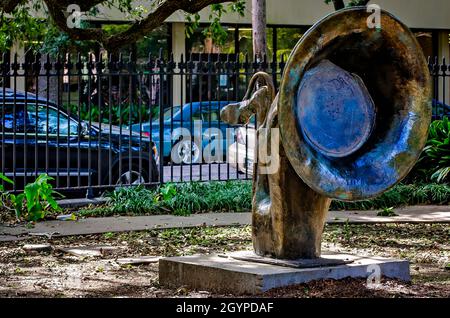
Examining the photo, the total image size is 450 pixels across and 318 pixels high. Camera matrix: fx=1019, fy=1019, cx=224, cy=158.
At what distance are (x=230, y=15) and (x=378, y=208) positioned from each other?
53.0 feet

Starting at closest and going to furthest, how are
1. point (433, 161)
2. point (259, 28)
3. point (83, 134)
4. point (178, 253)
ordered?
point (178, 253)
point (83, 134)
point (433, 161)
point (259, 28)

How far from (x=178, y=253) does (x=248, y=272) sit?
3.00 meters

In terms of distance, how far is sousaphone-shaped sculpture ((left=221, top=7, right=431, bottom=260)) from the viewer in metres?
7.58

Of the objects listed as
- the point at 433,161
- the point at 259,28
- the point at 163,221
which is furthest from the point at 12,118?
the point at 433,161

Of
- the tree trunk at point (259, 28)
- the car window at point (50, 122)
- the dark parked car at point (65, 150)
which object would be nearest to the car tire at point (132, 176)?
the dark parked car at point (65, 150)

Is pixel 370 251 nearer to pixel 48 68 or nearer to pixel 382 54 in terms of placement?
pixel 382 54

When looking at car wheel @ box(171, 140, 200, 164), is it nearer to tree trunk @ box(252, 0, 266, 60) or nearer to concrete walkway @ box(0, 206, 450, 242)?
concrete walkway @ box(0, 206, 450, 242)

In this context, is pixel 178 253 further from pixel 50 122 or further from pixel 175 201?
pixel 50 122

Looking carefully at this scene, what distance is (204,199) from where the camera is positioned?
13992mm

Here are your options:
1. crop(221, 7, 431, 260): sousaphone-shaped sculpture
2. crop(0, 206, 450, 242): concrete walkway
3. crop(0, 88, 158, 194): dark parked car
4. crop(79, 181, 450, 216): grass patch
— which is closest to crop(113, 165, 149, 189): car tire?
crop(0, 88, 158, 194): dark parked car

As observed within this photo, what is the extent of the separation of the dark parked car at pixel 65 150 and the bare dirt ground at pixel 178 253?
274 cm

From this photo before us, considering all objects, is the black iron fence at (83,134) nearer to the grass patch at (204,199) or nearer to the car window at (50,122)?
the car window at (50,122)

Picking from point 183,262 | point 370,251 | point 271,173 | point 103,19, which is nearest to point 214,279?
point 183,262

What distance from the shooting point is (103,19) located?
28.3 metres
